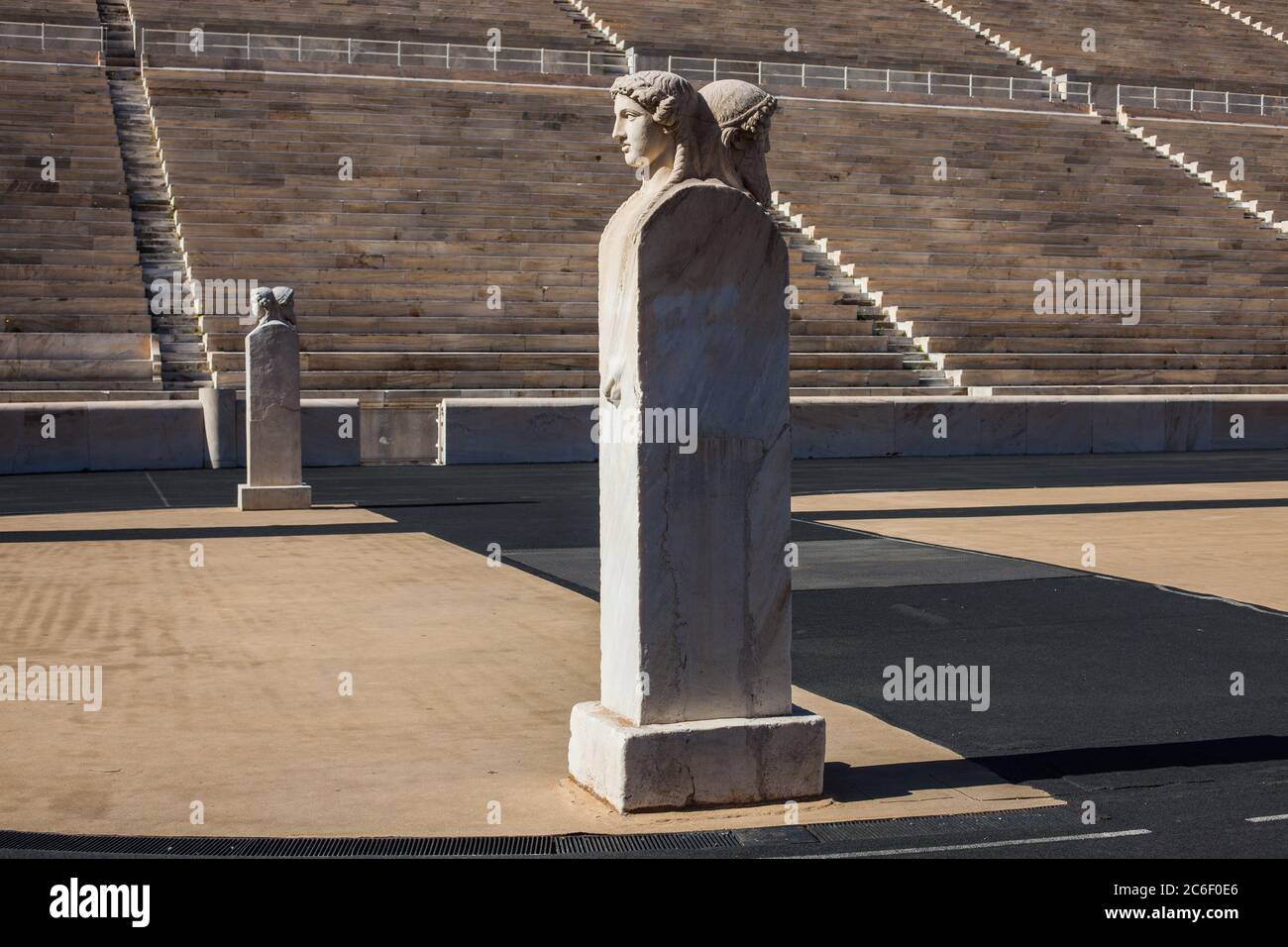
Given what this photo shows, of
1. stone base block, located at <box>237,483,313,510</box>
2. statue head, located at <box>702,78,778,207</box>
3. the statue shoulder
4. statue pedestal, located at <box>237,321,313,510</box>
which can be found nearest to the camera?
the statue shoulder

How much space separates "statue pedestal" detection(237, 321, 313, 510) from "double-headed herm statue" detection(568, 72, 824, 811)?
10.1 metres

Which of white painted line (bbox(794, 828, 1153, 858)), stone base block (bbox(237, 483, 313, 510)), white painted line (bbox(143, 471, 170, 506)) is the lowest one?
white painted line (bbox(143, 471, 170, 506))

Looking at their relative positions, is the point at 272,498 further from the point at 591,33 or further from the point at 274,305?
the point at 591,33

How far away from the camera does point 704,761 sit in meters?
4.79

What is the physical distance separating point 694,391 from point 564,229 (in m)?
21.7

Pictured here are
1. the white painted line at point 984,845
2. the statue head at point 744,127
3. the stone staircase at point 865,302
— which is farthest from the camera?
the stone staircase at point 865,302

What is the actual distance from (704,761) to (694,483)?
86 cm

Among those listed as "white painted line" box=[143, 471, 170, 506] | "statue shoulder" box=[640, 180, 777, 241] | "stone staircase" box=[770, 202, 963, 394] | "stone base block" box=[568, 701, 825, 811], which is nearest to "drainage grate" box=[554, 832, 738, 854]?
"stone base block" box=[568, 701, 825, 811]

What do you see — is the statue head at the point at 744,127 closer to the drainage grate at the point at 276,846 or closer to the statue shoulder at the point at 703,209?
the statue shoulder at the point at 703,209

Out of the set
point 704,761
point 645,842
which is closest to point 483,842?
point 645,842

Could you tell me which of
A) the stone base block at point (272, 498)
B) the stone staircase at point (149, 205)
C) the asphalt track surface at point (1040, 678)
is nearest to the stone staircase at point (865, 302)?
the stone staircase at point (149, 205)

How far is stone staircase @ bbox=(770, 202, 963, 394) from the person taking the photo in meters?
24.5

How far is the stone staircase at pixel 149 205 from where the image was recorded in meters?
22.1

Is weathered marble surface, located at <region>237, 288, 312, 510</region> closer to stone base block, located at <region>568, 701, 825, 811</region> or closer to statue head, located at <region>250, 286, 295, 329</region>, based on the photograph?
statue head, located at <region>250, 286, 295, 329</region>
